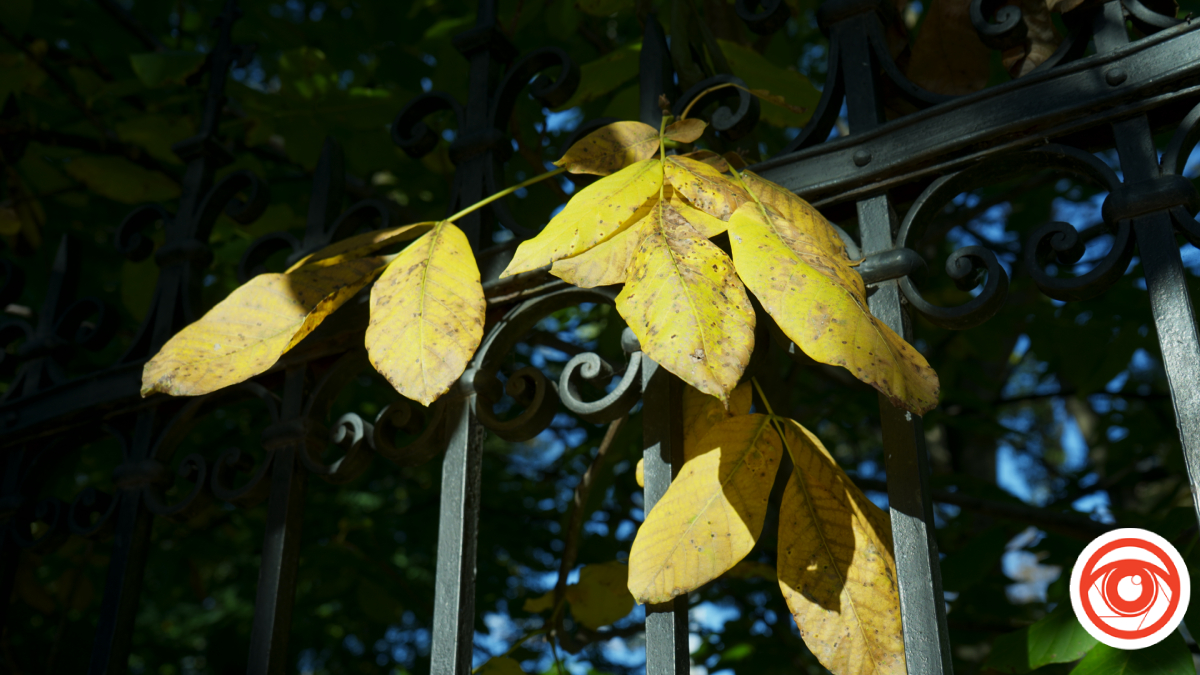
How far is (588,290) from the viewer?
1230 mm

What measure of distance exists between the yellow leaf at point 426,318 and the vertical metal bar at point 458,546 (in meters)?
0.29

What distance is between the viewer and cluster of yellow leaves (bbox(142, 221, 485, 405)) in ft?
3.00

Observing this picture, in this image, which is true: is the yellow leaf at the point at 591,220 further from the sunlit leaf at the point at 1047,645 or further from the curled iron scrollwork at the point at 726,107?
the sunlit leaf at the point at 1047,645

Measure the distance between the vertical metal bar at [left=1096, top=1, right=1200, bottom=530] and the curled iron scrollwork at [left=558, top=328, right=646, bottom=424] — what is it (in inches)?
22.3

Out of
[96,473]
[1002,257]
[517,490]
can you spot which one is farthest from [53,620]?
[1002,257]

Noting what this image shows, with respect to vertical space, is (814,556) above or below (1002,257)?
below

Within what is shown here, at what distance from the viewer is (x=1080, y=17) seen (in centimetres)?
104

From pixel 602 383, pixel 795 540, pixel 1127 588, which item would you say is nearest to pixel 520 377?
pixel 602 383

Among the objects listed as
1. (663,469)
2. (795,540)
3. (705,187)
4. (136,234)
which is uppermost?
(136,234)

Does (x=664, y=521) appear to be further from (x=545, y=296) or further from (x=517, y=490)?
(x=517, y=490)

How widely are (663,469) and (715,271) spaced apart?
1.15ft

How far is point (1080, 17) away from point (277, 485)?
4.15ft

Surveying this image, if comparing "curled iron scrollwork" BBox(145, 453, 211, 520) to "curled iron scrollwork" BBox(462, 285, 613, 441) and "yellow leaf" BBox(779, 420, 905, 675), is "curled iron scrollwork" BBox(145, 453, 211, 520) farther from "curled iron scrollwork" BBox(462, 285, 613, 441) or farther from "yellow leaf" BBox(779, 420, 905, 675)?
"yellow leaf" BBox(779, 420, 905, 675)

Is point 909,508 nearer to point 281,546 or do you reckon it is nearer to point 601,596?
point 601,596
